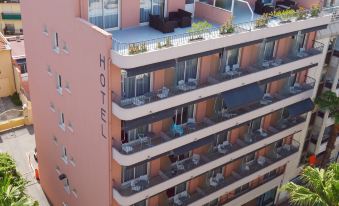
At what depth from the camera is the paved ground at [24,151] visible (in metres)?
42.6

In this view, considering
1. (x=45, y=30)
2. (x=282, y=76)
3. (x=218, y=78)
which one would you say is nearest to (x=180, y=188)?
(x=218, y=78)

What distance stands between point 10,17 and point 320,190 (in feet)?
218

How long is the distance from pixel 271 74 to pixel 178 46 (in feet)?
35.5

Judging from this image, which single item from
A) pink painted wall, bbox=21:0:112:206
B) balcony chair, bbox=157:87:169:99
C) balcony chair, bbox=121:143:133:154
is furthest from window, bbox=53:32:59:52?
balcony chair, bbox=121:143:133:154

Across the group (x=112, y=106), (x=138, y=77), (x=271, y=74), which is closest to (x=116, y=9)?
(x=138, y=77)

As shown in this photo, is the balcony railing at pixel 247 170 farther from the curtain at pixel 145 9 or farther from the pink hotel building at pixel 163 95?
the curtain at pixel 145 9

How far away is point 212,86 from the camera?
29078 mm

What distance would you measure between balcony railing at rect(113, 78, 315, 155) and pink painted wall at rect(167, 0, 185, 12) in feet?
28.4

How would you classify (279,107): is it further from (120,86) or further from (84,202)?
(84,202)

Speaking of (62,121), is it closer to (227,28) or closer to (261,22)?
(227,28)

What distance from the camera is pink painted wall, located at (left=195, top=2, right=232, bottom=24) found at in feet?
101

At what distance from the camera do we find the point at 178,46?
83.4 ft

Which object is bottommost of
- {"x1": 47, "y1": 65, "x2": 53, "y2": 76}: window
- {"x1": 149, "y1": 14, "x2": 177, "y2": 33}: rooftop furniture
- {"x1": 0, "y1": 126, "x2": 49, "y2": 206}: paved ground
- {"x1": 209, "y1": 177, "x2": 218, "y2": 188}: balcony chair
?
{"x1": 0, "y1": 126, "x2": 49, "y2": 206}: paved ground

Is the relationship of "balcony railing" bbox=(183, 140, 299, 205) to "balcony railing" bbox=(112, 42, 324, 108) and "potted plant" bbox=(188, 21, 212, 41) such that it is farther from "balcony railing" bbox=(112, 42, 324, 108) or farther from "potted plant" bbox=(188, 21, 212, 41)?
"potted plant" bbox=(188, 21, 212, 41)
